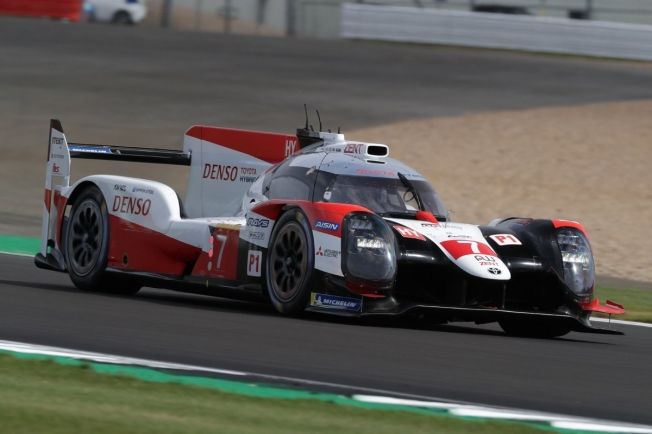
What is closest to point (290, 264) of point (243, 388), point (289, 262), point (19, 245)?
point (289, 262)

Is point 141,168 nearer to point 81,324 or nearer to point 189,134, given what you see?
point 189,134

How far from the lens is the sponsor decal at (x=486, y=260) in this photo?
8875mm

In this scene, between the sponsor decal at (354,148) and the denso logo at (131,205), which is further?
the denso logo at (131,205)

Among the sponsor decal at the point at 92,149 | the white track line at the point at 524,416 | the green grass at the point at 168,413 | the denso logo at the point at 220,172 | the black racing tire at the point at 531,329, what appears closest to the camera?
the green grass at the point at 168,413

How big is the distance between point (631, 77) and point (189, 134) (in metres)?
17.6

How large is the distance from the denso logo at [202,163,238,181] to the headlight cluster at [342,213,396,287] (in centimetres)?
263

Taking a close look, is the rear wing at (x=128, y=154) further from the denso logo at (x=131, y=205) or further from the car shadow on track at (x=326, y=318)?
the car shadow on track at (x=326, y=318)

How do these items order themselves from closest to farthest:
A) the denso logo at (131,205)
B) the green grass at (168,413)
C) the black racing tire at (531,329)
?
the green grass at (168,413), the black racing tire at (531,329), the denso logo at (131,205)


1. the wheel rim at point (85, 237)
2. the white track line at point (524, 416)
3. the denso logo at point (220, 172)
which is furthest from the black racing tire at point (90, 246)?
the white track line at point (524, 416)

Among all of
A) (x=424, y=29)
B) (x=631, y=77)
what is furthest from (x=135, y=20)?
(x=631, y=77)

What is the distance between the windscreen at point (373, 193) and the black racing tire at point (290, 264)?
0.51 m

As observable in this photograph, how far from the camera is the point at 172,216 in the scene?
10.4 metres

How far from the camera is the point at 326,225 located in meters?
8.84

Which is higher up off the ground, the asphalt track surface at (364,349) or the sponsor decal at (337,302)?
the sponsor decal at (337,302)
